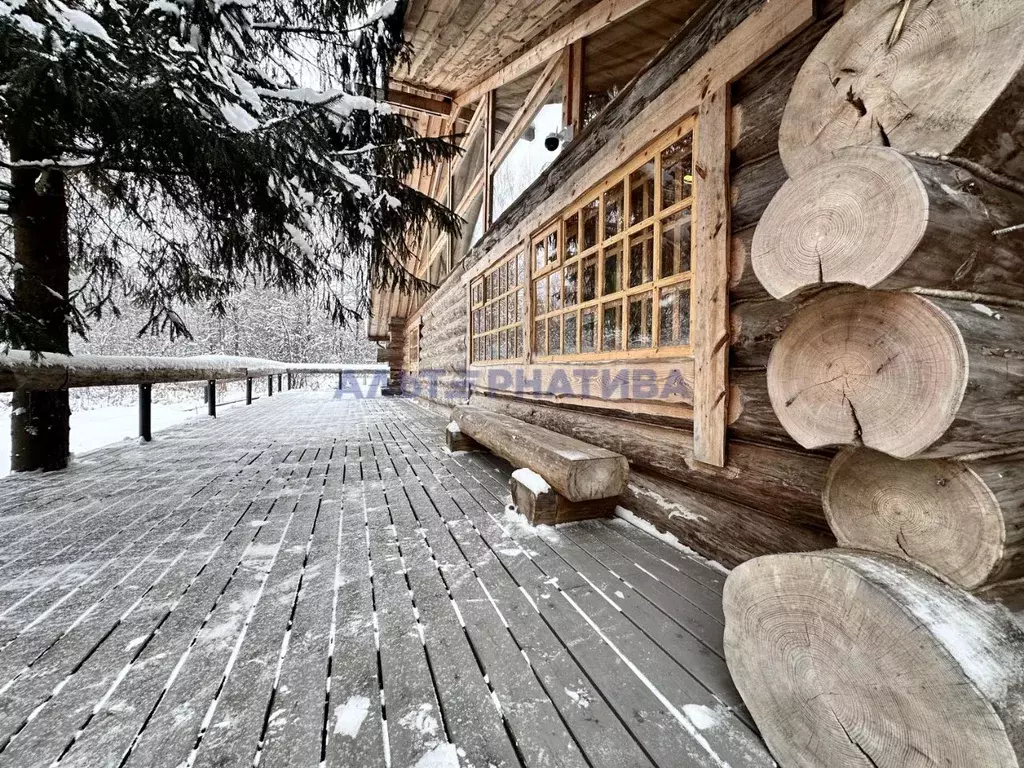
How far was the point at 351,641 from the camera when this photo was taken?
1325mm

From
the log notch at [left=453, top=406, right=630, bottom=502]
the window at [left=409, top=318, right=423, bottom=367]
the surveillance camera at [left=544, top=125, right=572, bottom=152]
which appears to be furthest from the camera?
the window at [left=409, top=318, right=423, bottom=367]

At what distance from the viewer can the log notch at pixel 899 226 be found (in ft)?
2.42

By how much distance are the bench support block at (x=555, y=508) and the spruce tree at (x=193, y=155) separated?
2.36 meters

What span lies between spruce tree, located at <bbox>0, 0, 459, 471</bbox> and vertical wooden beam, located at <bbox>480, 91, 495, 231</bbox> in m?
1.87

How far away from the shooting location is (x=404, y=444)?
4812 millimetres

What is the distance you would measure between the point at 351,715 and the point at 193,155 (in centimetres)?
315

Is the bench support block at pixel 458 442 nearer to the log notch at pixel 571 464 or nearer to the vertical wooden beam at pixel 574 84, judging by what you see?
the log notch at pixel 571 464

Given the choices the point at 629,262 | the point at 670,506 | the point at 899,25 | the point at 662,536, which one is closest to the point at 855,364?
the point at 899,25

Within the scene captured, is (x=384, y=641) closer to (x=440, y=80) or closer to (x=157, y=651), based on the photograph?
(x=157, y=651)

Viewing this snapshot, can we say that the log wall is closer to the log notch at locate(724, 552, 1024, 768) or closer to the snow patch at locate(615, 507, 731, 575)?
the snow patch at locate(615, 507, 731, 575)

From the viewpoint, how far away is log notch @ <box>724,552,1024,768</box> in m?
0.64

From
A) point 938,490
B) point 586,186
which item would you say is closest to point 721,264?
point 938,490

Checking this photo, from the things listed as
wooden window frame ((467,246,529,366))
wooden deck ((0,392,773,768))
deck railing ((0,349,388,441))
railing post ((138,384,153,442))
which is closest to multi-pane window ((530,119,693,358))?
wooden window frame ((467,246,529,366))

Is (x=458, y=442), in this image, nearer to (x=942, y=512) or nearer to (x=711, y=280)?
(x=711, y=280)
